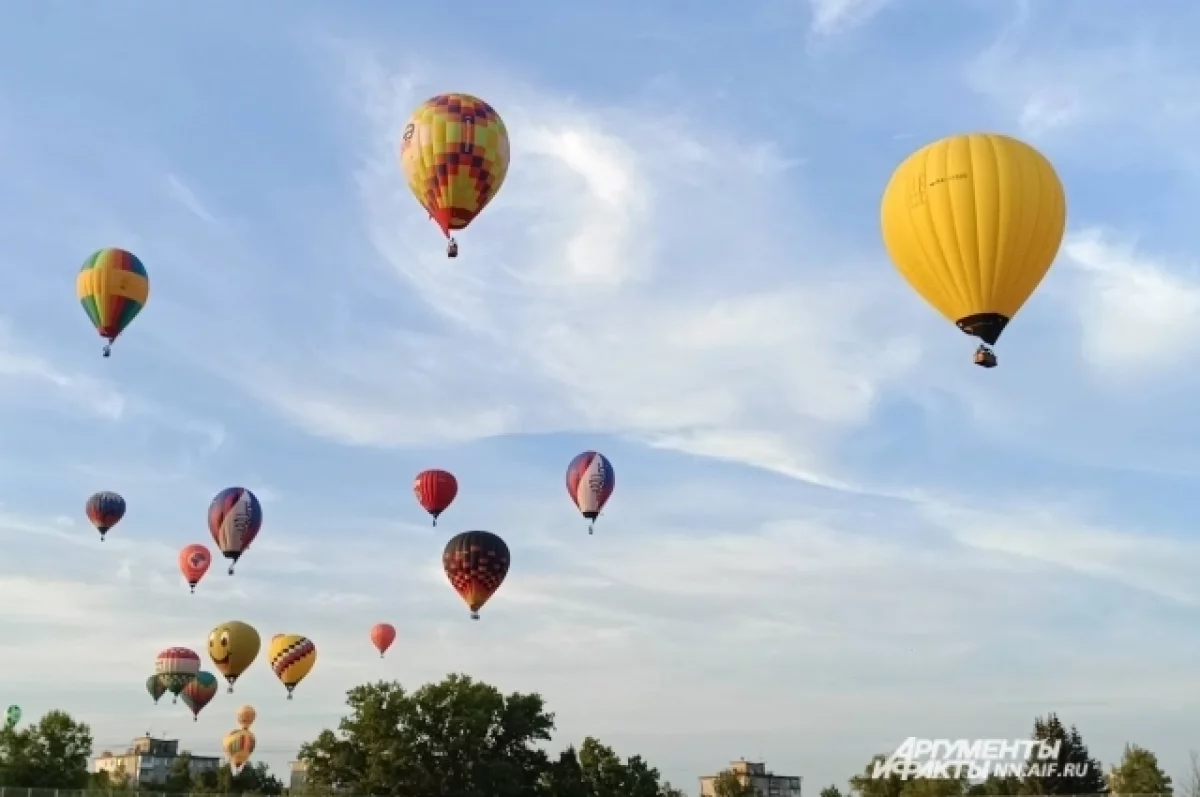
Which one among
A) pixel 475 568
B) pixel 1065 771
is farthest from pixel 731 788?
pixel 475 568

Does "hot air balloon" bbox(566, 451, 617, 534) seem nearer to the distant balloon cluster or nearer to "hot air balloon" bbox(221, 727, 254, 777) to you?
the distant balloon cluster

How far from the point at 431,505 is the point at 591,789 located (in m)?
31.3

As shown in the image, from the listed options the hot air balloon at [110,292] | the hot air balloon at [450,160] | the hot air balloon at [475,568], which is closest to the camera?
the hot air balloon at [450,160]

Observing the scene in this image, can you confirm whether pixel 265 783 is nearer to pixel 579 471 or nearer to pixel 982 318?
pixel 579 471

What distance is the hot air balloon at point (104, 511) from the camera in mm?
65875

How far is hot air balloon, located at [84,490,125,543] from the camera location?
65.9 meters

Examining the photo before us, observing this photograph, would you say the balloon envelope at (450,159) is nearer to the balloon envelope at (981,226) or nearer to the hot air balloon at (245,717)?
the balloon envelope at (981,226)

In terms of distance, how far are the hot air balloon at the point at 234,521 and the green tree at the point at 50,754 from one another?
41.1 meters

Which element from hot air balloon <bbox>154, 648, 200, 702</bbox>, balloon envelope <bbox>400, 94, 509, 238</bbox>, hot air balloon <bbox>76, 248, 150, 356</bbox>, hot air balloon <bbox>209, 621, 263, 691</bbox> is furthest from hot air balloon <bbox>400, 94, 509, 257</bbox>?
hot air balloon <bbox>154, 648, 200, 702</bbox>

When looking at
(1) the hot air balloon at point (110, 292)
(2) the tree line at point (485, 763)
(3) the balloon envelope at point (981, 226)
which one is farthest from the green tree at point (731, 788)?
(3) the balloon envelope at point (981, 226)

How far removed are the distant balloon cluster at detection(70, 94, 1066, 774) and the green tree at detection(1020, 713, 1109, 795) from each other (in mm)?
36893

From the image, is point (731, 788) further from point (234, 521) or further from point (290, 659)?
point (234, 521)

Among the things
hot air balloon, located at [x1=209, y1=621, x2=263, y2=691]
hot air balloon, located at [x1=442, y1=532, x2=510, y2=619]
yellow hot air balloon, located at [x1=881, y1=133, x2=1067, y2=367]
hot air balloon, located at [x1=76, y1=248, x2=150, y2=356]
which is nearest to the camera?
yellow hot air balloon, located at [x1=881, y1=133, x2=1067, y2=367]

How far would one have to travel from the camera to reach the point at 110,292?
47.3 m
